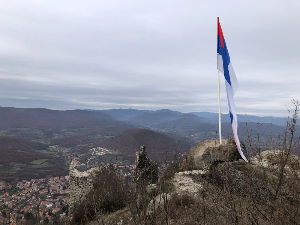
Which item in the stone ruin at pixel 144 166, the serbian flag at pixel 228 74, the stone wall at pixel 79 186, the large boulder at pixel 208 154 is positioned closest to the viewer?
the serbian flag at pixel 228 74

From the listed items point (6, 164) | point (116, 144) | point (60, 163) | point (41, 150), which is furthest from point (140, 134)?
point (6, 164)

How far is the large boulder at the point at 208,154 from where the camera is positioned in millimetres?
9073

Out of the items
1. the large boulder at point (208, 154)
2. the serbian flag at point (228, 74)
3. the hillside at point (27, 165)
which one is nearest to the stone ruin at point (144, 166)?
the large boulder at point (208, 154)

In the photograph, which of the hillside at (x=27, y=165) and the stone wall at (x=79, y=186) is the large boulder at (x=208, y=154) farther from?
the hillside at (x=27, y=165)

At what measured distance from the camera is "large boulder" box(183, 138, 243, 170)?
9.07 m

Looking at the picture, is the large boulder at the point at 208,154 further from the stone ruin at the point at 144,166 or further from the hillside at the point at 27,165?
the hillside at the point at 27,165

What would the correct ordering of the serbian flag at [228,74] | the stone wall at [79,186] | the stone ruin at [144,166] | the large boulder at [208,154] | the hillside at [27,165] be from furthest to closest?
the hillside at [27,165], the stone wall at [79,186], the stone ruin at [144,166], the large boulder at [208,154], the serbian flag at [228,74]

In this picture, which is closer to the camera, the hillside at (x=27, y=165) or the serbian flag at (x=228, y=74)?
the serbian flag at (x=228, y=74)

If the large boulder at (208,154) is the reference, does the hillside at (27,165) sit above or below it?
below

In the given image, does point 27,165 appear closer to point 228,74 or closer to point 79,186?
point 79,186

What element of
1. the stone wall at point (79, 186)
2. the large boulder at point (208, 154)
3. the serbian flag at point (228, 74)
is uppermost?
the serbian flag at point (228, 74)

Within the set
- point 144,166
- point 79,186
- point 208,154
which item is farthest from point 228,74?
point 79,186

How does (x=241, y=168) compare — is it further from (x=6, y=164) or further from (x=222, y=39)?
(x=6, y=164)

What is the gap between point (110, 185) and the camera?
1160 centimetres
